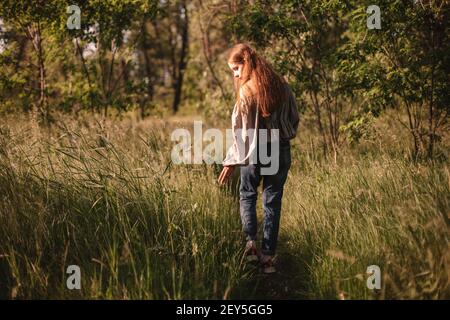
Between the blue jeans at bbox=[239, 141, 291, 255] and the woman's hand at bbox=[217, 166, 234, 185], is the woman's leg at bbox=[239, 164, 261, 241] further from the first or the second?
the woman's hand at bbox=[217, 166, 234, 185]

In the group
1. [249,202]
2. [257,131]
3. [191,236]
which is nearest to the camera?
[191,236]

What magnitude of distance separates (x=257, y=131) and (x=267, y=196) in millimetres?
562

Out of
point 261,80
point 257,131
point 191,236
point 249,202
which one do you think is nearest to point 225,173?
point 249,202

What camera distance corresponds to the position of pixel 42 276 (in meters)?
3.13

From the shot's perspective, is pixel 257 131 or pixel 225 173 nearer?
pixel 257 131

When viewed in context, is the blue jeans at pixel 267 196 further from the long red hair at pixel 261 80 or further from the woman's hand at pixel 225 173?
the long red hair at pixel 261 80

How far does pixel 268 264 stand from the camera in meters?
3.80

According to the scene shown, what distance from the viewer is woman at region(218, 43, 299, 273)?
3.67 metres

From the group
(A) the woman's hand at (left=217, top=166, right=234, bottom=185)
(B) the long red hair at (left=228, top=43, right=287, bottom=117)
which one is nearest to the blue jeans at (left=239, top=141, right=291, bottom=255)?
(A) the woman's hand at (left=217, top=166, right=234, bottom=185)

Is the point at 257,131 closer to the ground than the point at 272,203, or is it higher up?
higher up

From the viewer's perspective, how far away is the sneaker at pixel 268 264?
3.78 meters

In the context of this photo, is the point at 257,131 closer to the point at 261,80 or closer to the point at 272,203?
the point at 261,80

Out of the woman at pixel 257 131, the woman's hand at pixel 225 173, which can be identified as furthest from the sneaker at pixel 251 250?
the woman's hand at pixel 225 173
